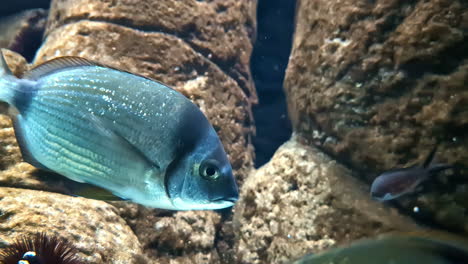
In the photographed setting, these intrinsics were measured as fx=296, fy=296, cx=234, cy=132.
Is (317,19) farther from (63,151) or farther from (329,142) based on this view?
(63,151)

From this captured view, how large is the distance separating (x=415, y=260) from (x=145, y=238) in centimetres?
285

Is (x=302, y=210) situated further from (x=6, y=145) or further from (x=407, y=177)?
(x=6, y=145)

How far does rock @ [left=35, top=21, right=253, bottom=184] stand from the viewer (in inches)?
147

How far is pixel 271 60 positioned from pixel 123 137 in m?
5.77

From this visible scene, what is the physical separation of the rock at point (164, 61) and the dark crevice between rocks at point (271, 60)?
2.06 meters

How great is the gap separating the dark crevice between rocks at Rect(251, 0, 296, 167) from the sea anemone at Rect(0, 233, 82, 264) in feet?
16.0

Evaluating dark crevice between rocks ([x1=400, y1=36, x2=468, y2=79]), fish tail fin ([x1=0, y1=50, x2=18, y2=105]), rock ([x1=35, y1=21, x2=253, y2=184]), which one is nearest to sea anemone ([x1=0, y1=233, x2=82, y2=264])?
fish tail fin ([x1=0, y1=50, x2=18, y2=105])

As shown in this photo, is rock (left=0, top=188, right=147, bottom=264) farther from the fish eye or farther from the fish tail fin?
the fish eye

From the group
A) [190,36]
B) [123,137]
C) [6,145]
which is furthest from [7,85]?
[190,36]

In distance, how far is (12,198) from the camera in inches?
98.5

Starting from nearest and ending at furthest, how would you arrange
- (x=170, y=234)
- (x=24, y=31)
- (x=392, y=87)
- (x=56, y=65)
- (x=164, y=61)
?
(x=56, y=65) < (x=392, y=87) < (x=170, y=234) < (x=164, y=61) < (x=24, y=31)

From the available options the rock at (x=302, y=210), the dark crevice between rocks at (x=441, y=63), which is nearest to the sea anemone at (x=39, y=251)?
the rock at (x=302, y=210)

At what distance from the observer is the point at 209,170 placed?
177 cm

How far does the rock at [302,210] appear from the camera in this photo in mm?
2738
